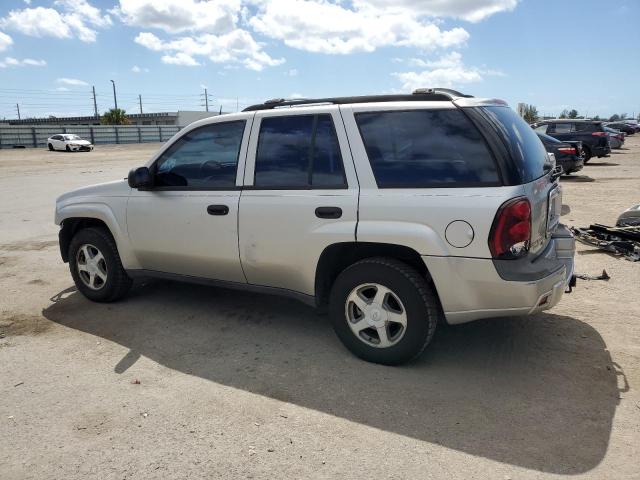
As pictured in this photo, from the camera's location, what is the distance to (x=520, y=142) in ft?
11.3

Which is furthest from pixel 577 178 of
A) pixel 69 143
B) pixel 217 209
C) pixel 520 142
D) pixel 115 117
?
pixel 115 117

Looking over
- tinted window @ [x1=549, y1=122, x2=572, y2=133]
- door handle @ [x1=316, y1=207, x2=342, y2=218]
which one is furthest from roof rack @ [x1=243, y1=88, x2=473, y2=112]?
tinted window @ [x1=549, y1=122, x2=572, y2=133]

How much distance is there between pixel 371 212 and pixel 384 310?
26.3 inches

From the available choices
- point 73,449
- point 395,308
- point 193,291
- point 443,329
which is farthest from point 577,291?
point 73,449

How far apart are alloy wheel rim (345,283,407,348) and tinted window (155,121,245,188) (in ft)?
4.47

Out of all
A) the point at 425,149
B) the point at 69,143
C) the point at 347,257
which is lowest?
the point at 69,143

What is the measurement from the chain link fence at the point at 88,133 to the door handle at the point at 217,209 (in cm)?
4213

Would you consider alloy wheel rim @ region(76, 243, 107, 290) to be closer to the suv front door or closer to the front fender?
the front fender

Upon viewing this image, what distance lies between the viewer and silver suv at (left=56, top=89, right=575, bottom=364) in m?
3.18

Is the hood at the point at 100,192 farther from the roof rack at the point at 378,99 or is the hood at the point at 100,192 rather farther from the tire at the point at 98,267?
the roof rack at the point at 378,99

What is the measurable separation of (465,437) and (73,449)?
211 centimetres

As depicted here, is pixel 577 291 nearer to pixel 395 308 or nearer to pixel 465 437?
pixel 395 308

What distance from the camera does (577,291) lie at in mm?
5105

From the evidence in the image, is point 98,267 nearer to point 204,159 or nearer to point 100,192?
point 100,192
